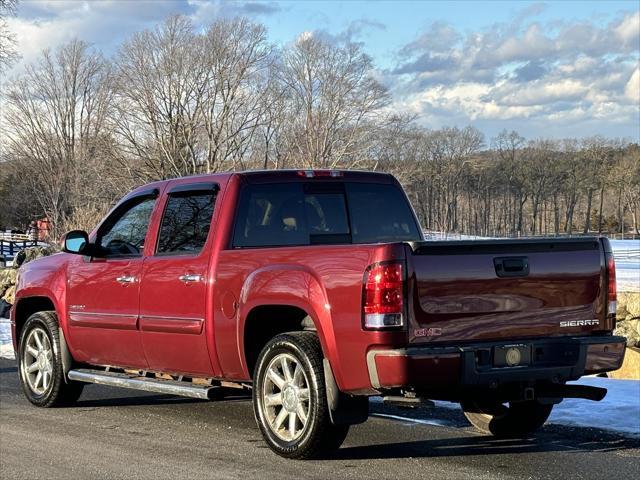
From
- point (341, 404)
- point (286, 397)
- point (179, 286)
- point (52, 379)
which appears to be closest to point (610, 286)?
point (341, 404)

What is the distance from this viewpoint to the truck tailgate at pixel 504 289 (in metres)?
5.21

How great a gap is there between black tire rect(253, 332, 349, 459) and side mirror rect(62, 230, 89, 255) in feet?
8.06

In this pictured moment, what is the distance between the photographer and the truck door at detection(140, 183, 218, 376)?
6.50 m

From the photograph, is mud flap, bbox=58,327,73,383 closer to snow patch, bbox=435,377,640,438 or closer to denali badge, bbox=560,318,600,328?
snow patch, bbox=435,377,640,438

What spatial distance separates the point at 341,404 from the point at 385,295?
861mm

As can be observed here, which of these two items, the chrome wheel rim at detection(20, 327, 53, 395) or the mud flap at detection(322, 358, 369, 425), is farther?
the chrome wheel rim at detection(20, 327, 53, 395)

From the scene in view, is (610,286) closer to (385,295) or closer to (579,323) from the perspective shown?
(579,323)

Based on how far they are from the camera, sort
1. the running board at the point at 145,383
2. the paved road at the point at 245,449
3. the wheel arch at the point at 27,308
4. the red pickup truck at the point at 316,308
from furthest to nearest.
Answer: the wheel arch at the point at 27,308
the running board at the point at 145,383
the paved road at the point at 245,449
the red pickup truck at the point at 316,308

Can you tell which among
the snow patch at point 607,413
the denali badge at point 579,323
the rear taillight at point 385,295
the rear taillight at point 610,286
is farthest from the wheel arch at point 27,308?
the rear taillight at point 610,286

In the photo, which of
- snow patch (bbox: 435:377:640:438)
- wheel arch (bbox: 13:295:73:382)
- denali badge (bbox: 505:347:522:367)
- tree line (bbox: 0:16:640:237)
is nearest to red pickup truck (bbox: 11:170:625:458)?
denali badge (bbox: 505:347:522:367)

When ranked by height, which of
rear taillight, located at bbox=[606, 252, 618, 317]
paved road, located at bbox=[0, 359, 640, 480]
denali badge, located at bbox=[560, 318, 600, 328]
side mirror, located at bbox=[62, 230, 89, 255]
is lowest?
paved road, located at bbox=[0, 359, 640, 480]

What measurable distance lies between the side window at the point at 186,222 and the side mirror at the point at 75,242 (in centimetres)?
94

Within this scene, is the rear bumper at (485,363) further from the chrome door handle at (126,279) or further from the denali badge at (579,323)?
the chrome door handle at (126,279)

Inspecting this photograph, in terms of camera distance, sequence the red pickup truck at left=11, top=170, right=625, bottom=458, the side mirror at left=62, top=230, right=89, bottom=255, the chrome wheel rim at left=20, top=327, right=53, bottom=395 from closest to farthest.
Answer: the red pickup truck at left=11, top=170, right=625, bottom=458
the side mirror at left=62, top=230, right=89, bottom=255
the chrome wheel rim at left=20, top=327, right=53, bottom=395
